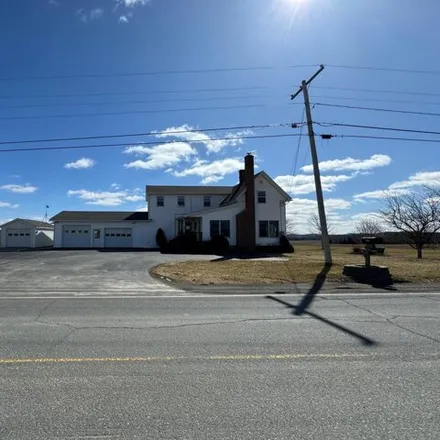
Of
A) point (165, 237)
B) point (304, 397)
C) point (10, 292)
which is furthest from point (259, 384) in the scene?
point (165, 237)

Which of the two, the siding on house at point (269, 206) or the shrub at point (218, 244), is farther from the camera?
the siding on house at point (269, 206)

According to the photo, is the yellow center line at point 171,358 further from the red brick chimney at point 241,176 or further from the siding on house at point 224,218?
the red brick chimney at point 241,176

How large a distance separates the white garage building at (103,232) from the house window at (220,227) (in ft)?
29.2

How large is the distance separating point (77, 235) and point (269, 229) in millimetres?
20644

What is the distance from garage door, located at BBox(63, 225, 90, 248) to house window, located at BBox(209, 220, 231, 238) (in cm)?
1475

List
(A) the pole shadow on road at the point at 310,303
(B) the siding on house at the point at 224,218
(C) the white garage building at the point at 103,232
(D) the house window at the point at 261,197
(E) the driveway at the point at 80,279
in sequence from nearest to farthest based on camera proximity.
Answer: (A) the pole shadow on road at the point at 310,303 < (E) the driveway at the point at 80,279 < (B) the siding on house at the point at 224,218 < (D) the house window at the point at 261,197 < (C) the white garage building at the point at 103,232

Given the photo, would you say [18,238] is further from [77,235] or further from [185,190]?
[185,190]

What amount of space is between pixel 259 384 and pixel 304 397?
0.57 metres

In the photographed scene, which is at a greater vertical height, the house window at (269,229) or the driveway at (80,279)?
the house window at (269,229)

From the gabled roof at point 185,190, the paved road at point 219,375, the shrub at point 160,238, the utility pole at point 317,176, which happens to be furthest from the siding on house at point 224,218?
the paved road at point 219,375

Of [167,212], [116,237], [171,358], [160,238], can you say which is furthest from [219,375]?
[116,237]

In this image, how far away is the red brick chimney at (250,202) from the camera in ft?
124

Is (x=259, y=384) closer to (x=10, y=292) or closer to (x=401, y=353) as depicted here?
(x=401, y=353)

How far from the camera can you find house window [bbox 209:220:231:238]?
129 feet
